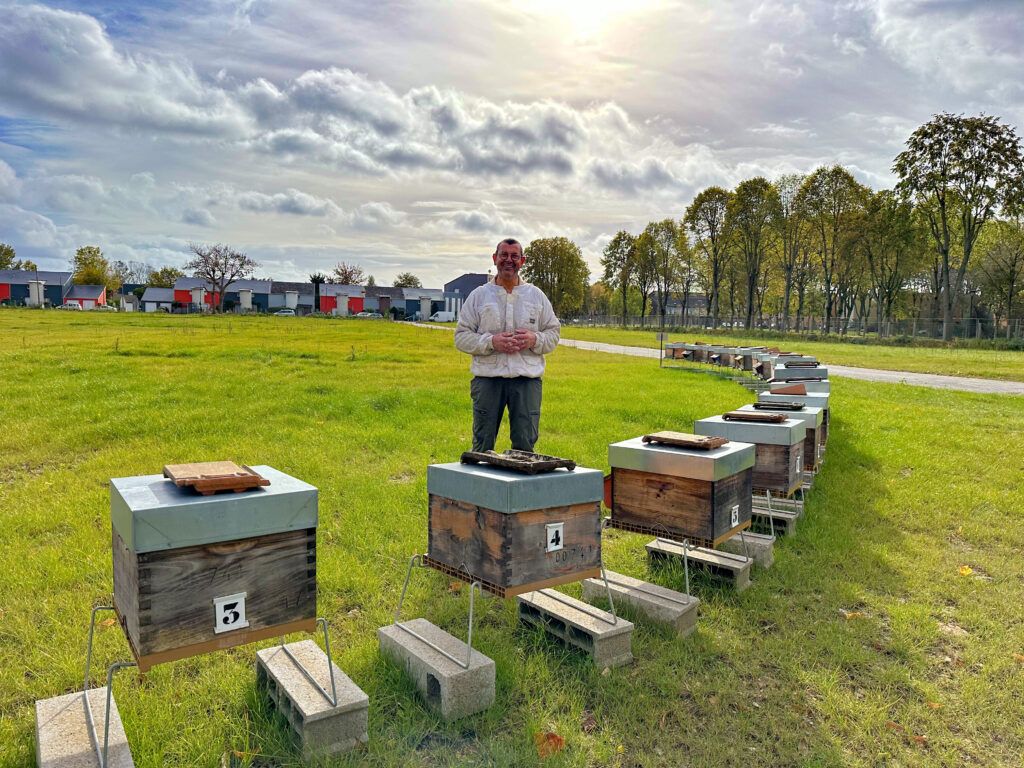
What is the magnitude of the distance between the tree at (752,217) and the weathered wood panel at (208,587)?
48799mm

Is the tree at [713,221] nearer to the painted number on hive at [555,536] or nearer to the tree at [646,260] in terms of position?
the tree at [646,260]

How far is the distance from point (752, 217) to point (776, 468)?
47012mm

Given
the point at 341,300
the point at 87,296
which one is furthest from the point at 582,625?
the point at 87,296

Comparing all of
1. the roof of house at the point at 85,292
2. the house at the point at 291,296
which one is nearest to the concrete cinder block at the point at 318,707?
the house at the point at 291,296

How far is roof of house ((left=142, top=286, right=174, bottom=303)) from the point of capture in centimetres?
8712

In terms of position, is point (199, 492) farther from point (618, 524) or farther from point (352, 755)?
point (618, 524)

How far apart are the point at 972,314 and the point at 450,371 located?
5569 centimetres

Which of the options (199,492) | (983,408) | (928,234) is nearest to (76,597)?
(199,492)

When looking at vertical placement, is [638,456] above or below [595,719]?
above

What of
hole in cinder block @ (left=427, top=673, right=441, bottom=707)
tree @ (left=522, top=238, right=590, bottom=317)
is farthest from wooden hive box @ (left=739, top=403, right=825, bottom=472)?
tree @ (left=522, top=238, right=590, bottom=317)

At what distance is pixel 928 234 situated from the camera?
4244 cm

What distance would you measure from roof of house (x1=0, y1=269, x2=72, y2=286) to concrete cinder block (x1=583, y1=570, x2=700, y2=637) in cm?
9867

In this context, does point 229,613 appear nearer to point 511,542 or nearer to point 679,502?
point 511,542

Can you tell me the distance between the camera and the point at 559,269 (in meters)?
73.4
